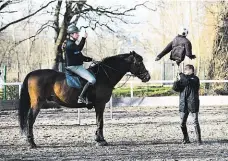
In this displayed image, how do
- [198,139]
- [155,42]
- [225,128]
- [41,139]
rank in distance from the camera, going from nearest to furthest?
[198,139] → [41,139] → [225,128] → [155,42]

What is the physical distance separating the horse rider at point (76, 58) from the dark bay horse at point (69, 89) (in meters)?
0.19

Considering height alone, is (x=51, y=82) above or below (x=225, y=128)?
above

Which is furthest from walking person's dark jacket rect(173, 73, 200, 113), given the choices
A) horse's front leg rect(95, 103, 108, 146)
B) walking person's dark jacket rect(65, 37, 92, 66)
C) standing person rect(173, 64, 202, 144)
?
walking person's dark jacket rect(65, 37, 92, 66)

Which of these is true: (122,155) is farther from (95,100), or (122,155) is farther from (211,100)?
(211,100)

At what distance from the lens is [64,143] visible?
11.0 m

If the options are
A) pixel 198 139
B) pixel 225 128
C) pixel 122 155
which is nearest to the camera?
pixel 122 155

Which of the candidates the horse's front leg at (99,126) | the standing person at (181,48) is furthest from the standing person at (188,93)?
the horse's front leg at (99,126)

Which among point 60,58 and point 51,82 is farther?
point 60,58

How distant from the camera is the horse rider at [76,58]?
10.4 meters

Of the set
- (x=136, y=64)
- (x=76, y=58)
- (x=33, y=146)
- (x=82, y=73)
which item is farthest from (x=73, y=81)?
(x=33, y=146)

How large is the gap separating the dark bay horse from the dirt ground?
655mm

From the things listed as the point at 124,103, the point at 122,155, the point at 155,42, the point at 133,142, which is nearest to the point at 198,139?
the point at 133,142

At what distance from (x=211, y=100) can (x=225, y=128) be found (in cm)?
1185

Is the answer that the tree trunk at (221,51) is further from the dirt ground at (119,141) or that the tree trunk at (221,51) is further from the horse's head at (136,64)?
the horse's head at (136,64)
